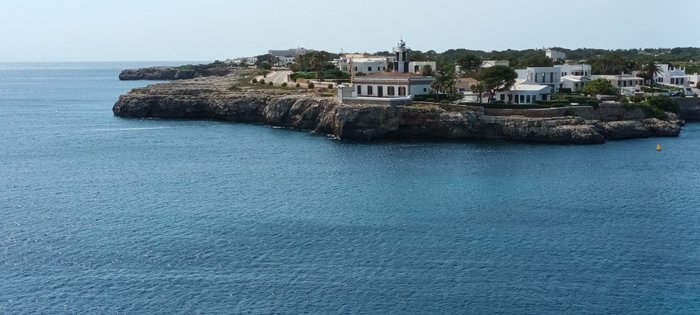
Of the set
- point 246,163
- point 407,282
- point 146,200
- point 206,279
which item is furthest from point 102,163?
point 407,282

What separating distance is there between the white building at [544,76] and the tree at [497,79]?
44.0 feet

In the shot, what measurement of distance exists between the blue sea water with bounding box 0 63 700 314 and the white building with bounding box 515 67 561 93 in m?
27.7

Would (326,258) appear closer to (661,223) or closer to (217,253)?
(217,253)

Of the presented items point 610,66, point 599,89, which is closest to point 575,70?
point 610,66

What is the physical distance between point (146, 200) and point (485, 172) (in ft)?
100

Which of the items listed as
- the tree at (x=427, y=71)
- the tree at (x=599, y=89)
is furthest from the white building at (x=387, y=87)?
the tree at (x=599, y=89)

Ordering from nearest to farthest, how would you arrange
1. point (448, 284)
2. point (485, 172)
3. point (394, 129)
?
point (448, 284), point (485, 172), point (394, 129)

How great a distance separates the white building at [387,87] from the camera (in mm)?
102250

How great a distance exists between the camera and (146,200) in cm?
5953

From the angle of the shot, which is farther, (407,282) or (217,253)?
(217,253)

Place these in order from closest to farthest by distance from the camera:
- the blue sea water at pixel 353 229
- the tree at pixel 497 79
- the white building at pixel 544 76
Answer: the blue sea water at pixel 353 229
the tree at pixel 497 79
the white building at pixel 544 76

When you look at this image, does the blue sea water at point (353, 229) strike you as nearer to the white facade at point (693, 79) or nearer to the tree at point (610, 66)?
the tree at point (610, 66)

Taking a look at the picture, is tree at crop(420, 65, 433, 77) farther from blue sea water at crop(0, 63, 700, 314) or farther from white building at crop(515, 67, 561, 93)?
blue sea water at crop(0, 63, 700, 314)

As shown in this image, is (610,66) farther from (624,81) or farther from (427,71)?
(427,71)
